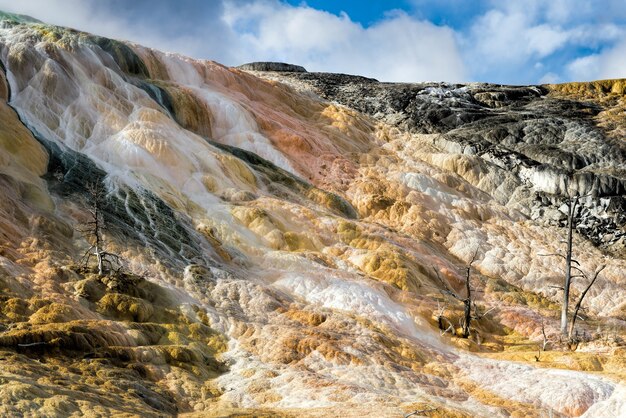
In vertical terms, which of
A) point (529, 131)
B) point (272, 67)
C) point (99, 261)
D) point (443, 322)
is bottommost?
point (443, 322)

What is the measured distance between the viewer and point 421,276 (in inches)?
1403

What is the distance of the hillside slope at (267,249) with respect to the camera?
2123 centimetres

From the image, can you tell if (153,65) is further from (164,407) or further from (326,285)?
(164,407)

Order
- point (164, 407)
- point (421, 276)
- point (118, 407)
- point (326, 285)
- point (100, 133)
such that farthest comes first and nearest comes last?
point (100, 133), point (421, 276), point (326, 285), point (164, 407), point (118, 407)

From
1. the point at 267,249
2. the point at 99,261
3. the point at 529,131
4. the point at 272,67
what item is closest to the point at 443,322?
the point at 267,249

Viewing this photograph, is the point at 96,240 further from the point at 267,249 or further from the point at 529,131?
the point at 529,131

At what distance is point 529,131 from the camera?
186 ft

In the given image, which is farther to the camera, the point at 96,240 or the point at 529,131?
the point at 529,131

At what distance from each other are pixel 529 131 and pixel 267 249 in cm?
3051

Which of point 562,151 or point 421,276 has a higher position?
point 562,151

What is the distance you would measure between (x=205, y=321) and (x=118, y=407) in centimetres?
953

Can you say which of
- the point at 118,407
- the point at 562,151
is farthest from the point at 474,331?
the point at 562,151

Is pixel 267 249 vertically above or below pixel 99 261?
above

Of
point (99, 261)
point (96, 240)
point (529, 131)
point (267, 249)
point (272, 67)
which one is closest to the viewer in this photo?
point (99, 261)
